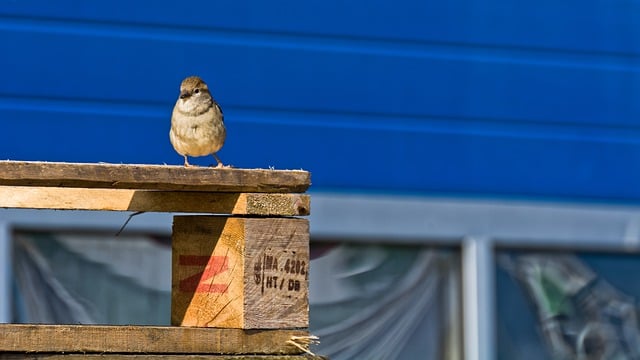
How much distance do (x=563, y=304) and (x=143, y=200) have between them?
3.75 metres

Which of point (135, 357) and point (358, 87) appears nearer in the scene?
point (135, 357)

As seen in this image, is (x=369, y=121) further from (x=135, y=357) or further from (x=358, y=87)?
(x=135, y=357)

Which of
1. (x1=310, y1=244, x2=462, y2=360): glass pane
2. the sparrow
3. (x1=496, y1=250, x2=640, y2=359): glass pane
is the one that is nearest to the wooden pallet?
the sparrow

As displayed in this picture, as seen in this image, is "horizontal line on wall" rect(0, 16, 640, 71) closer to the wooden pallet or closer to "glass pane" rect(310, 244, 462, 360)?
"glass pane" rect(310, 244, 462, 360)

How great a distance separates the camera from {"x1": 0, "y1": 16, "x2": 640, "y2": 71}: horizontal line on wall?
18.6 ft

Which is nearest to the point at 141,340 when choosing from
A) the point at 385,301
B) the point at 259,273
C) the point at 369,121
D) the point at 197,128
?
the point at 259,273

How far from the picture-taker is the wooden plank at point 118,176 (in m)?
2.66

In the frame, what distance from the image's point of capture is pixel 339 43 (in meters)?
5.95

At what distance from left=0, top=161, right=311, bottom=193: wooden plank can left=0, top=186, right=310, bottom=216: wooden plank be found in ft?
0.21

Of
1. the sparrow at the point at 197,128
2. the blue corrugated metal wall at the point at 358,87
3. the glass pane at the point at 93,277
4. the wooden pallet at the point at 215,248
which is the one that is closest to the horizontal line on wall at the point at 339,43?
the blue corrugated metal wall at the point at 358,87

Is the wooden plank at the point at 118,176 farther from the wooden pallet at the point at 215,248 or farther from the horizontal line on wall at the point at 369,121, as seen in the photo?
the horizontal line on wall at the point at 369,121

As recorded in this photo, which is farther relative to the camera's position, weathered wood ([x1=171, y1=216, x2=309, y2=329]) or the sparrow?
the sparrow

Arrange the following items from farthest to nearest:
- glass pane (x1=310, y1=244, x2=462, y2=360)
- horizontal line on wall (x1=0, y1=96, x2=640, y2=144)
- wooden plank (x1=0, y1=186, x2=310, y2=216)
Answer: glass pane (x1=310, y1=244, x2=462, y2=360), horizontal line on wall (x1=0, y1=96, x2=640, y2=144), wooden plank (x1=0, y1=186, x2=310, y2=216)

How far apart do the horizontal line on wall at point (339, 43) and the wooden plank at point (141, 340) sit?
3.06 metres
